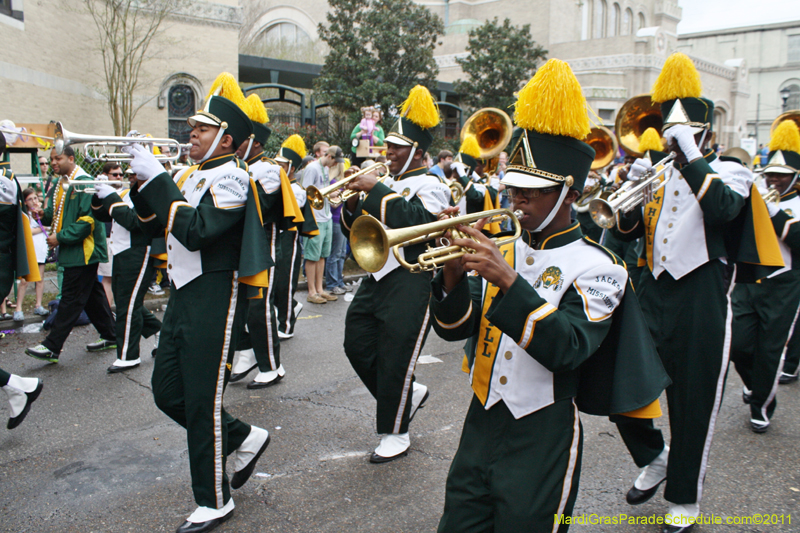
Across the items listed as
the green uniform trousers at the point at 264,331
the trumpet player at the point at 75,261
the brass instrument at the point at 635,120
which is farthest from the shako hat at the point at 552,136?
the trumpet player at the point at 75,261

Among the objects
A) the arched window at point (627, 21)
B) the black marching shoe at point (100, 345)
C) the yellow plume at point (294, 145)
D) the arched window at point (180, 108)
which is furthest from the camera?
the arched window at point (627, 21)

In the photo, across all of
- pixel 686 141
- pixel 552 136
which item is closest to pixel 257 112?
pixel 686 141

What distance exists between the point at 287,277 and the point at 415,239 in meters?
4.66

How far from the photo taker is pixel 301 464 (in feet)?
13.7

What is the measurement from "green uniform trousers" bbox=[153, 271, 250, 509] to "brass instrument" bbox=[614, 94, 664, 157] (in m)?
3.13

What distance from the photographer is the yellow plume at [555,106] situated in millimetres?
2398

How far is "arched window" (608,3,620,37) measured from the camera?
144 feet

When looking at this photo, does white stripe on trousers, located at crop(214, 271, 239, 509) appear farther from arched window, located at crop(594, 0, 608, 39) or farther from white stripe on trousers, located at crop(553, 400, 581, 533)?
arched window, located at crop(594, 0, 608, 39)

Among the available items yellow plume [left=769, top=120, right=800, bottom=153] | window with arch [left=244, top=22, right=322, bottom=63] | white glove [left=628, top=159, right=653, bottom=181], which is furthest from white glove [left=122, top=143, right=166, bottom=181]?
window with arch [left=244, top=22, right=322, bottom=63]

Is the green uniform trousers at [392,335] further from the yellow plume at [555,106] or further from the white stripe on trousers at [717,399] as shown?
the yellow plume at [555,106]

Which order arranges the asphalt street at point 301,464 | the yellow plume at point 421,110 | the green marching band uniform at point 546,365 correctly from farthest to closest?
the yellow plume at point 421,110 → the asphalt street at point 301,464 → the green marching band uniform at point 546,365

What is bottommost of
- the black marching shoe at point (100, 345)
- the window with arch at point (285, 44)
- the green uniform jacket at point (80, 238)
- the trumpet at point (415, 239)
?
the black marching shoe at point (100, 345)

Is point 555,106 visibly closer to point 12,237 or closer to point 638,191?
point 638,191

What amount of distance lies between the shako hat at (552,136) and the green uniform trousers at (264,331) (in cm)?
372
